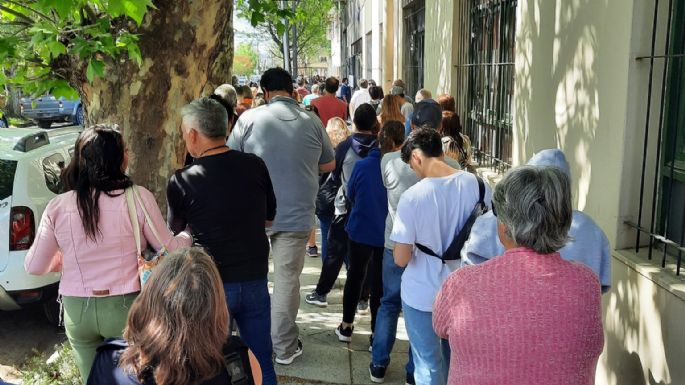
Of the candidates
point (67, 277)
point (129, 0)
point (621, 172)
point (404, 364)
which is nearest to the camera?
point (129, 0)

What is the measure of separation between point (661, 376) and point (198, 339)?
2210 millimetres

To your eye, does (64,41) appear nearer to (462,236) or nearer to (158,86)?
(158,86)

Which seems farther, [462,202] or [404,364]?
[404,364]

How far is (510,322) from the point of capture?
191cm

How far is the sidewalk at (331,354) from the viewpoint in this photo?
443cm

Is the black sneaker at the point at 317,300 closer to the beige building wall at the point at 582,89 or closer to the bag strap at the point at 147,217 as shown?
the beige building wall at the point at 582,89

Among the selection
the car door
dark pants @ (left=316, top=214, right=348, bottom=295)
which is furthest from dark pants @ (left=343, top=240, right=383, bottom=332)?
the car door

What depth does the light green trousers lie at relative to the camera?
295cm

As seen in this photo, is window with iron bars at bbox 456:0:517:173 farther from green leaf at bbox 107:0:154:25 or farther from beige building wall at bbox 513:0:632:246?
green leaf at bbox 107:0:154:25

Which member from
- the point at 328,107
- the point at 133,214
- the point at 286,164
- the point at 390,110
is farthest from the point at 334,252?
the point at 328,107

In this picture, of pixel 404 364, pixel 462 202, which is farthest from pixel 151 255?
pixel 404 364

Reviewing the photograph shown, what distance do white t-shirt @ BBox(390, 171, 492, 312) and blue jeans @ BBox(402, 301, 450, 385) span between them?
11 cm

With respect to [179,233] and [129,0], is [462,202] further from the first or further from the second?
[129,0]

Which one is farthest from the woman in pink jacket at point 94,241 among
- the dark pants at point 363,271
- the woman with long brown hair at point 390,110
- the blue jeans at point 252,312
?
the woman with long brown hair at point 390,110
